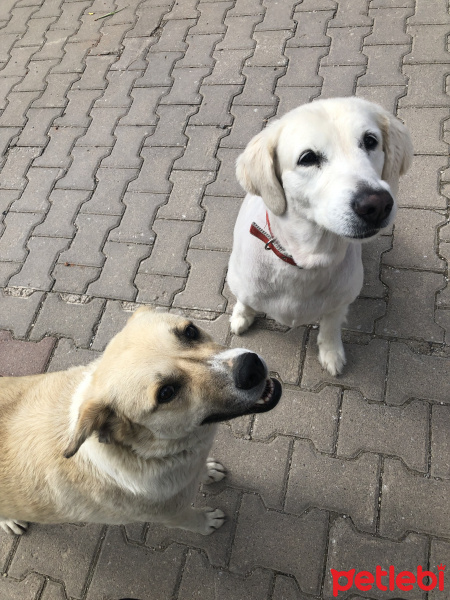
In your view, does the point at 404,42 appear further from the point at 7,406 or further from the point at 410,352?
the point at 7,406

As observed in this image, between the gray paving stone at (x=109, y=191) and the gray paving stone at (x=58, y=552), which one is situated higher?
the gray paving stone at (x=109, y=191)

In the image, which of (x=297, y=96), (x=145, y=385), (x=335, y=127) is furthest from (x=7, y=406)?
(x=297, y=96)

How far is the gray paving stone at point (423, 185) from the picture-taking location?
360cm

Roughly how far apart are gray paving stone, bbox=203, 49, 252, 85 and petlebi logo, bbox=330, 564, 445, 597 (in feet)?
14.8

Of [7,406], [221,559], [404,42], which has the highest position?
[7,406]

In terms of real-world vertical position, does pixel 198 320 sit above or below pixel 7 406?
below

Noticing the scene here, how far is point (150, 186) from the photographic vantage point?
4234mm

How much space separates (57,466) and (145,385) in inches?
28.8

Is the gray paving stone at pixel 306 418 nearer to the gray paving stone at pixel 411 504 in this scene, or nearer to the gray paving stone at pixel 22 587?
the gray paving stone at pixel 411 504

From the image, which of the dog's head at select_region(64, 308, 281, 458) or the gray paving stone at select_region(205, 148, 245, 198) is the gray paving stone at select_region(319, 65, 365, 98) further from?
the dog's head at select_region(64, 308, 281, 458)

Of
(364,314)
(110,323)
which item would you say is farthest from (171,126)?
(364,314)

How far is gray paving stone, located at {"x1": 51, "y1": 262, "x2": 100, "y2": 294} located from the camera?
3832 millimetres

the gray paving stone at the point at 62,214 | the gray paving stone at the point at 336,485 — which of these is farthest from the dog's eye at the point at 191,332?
the gray paving stone at the point at 62,214

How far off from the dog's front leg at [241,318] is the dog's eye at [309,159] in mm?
1256
